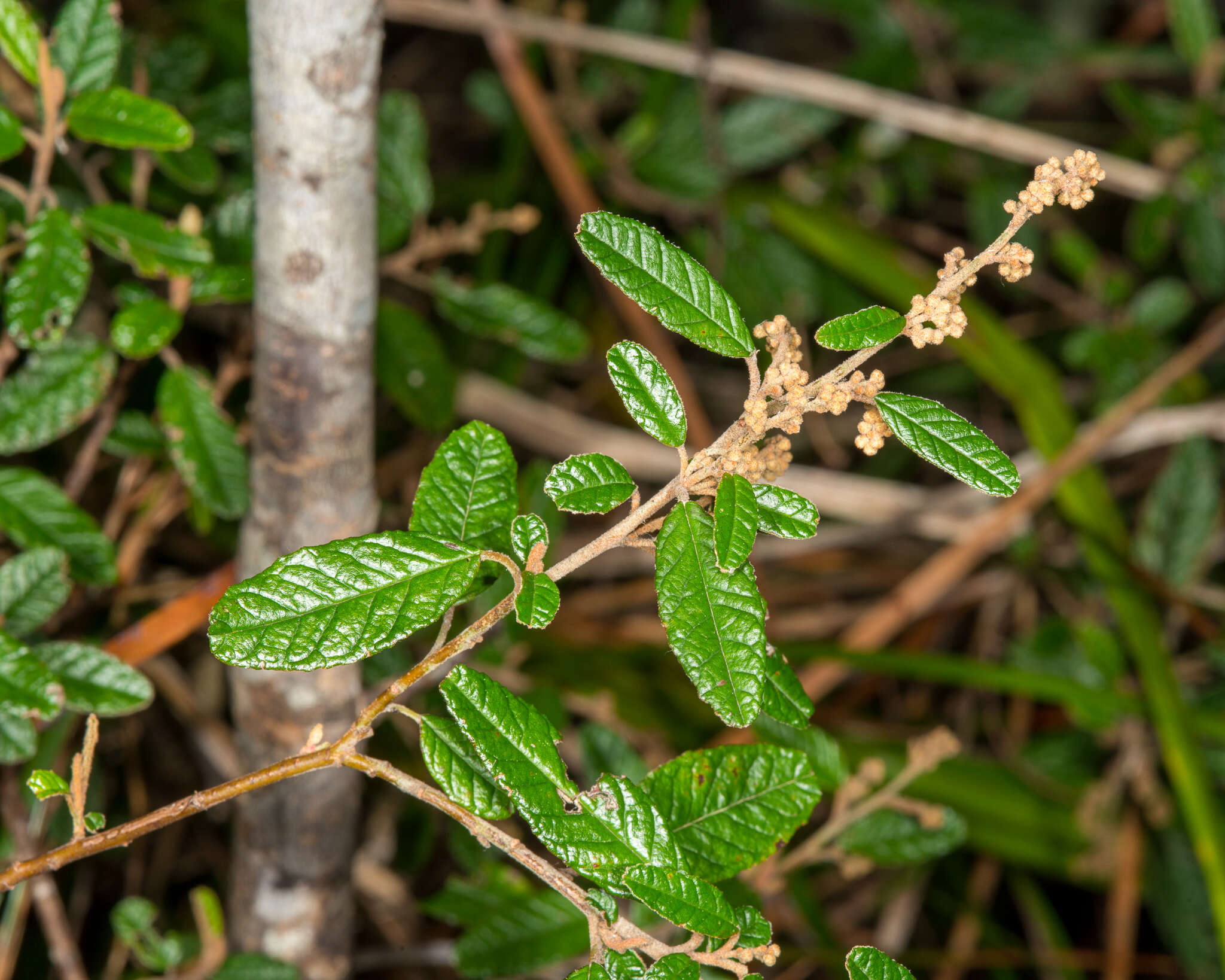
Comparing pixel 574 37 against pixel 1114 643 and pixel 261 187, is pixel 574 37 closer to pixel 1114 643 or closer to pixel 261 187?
pixel 261 187

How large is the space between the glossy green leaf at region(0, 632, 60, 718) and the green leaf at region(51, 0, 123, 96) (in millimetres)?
608

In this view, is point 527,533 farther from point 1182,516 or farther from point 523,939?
point 1182,516

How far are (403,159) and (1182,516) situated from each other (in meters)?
1.66

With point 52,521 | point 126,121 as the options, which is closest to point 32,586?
point 52,521

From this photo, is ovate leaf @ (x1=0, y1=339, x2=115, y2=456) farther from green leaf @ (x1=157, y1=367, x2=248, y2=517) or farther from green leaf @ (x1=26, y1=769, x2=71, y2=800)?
green leaf @ (x1=26, y1=769, x2=71, y2=800)

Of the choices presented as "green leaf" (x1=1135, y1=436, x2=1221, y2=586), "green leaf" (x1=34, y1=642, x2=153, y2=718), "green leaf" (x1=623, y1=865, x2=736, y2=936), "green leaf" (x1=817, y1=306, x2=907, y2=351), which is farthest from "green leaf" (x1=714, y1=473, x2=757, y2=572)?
"green leaf" (x1=1135, y1=436, x2=1221, y2=586)

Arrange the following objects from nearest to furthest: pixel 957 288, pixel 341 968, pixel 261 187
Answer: pixel 957 288 → pixel 261 187 → pixel 341 968

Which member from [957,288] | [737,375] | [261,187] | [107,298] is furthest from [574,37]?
[957,288]

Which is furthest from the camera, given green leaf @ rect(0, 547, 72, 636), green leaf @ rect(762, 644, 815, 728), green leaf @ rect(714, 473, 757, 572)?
→ green leaf @ rect(0, 547, 72, 636)

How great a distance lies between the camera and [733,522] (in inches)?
31.1

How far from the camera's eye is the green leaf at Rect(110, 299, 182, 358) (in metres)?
1.16

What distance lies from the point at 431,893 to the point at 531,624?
1.41m

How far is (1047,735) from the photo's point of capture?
85.0 inches

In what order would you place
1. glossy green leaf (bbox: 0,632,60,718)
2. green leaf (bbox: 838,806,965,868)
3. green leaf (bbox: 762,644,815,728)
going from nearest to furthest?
1. green leaf (bbox: 762,644,815,728)
2. glossy green leaf (bbox: 0,632,60,718)
3. green leaf (bbox: 838,806,965,868)
